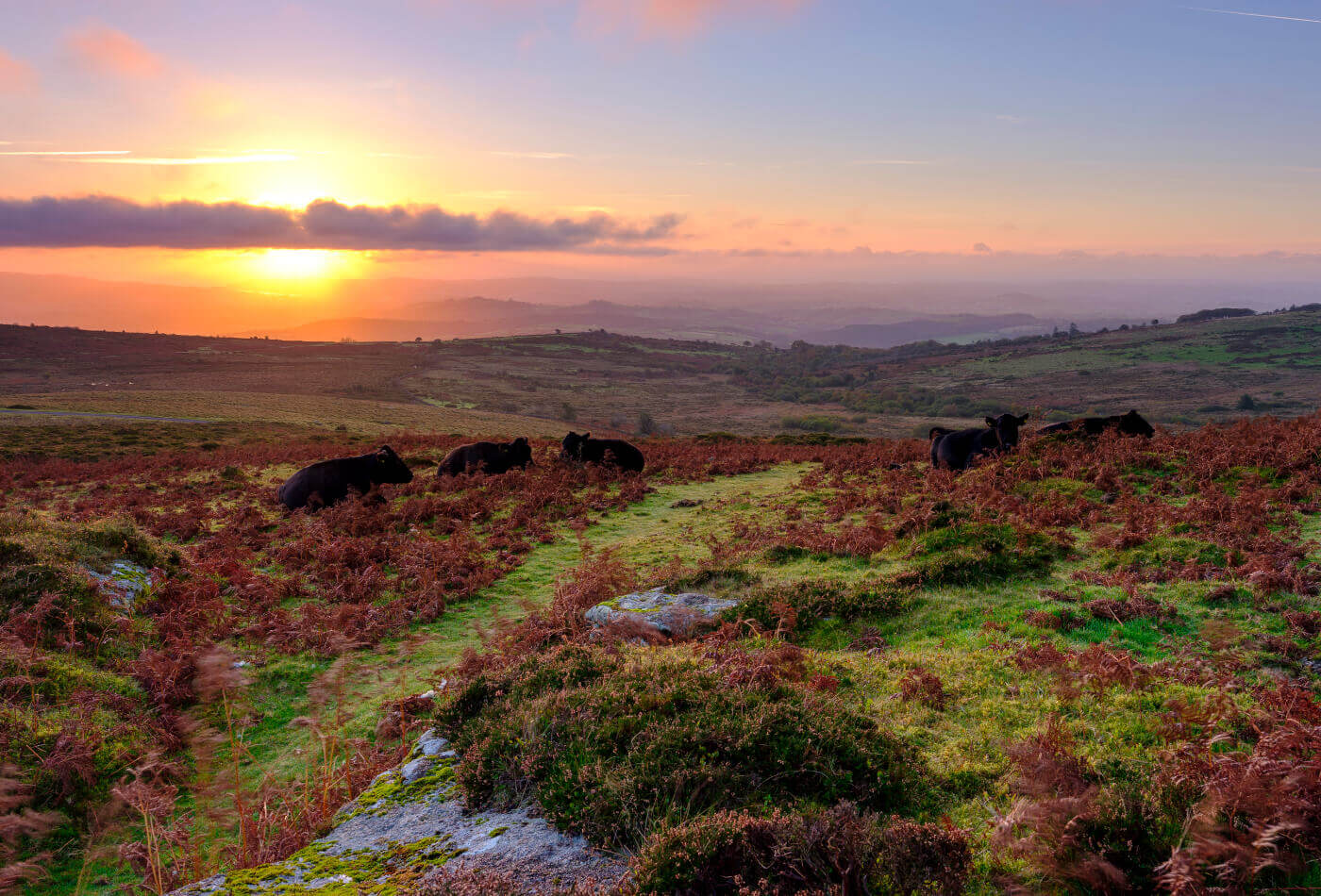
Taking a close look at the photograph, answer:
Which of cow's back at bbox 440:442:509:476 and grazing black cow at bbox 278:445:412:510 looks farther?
cow's back at bbox 440:442:509:476

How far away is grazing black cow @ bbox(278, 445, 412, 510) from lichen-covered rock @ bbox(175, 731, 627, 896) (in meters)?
15.6

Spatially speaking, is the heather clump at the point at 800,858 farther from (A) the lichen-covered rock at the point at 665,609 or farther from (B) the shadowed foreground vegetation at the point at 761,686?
(A) the lichen-covered rock at the point at 665,609

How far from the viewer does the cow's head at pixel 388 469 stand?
70.1 ft

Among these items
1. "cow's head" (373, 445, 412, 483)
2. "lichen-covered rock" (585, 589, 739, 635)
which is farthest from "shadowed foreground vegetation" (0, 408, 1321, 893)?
"cow's head" (373, 445, 412, 483)

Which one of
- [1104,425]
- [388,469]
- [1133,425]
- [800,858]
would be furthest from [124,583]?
[1133,425]

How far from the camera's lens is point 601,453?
81.7 feet

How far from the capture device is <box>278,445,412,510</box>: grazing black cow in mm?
19375

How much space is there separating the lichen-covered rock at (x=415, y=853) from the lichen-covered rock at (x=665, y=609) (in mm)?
3942

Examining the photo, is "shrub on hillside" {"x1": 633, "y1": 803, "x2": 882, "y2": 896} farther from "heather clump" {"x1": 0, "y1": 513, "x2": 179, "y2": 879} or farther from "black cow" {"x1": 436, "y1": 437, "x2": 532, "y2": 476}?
"black cow" {"x1": 436, "y1": 437, "x2": 532, "y2": 476}

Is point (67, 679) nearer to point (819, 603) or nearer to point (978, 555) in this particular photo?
point (819, 603)

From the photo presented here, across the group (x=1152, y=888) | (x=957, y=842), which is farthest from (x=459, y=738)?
(x=1152, y=888)

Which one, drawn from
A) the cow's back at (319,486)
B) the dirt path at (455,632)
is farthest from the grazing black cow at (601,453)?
the cow's back at (319,486)

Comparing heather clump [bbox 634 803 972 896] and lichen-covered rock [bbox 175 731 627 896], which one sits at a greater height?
heather clump [bbox 634 803 972 896]

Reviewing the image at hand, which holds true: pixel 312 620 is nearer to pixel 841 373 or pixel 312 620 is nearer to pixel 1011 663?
pixel 1011 663
